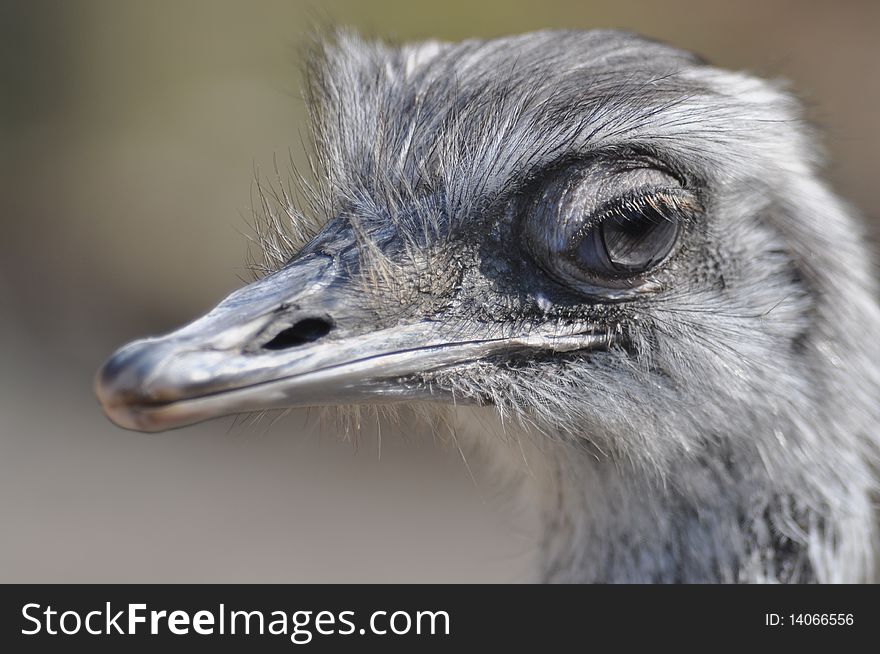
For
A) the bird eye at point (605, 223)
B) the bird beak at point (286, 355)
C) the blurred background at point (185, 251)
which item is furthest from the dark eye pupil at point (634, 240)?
the blurred background at point (185, 251)

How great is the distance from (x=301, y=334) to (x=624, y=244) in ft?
2.04

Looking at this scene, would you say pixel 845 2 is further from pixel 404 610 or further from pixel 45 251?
pixel 404 610

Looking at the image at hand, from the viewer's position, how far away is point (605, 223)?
2.01 metres

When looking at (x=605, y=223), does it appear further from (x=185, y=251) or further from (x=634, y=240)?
(x=185, y=251)

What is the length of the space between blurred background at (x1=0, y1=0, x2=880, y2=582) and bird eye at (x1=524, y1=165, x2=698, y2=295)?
349 cm

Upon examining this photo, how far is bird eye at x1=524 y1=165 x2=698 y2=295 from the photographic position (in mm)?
1988

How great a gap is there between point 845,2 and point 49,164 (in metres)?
5.28

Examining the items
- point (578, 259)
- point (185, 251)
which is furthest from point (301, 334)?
point (185, 251)

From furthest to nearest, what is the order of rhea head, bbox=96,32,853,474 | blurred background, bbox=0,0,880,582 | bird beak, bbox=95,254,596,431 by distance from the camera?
blurred background, bbox=0,0,880,582
rhea head, bbox=96,32,853,474
bird beak, bbox=95,254,596,431

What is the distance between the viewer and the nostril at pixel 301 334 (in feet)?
5.94

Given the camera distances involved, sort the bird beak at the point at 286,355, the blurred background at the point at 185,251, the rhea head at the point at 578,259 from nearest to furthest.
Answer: the bird beak at the point at 286,355, the rhea head at the point at 578,259, the blurred background at the point at 185,251

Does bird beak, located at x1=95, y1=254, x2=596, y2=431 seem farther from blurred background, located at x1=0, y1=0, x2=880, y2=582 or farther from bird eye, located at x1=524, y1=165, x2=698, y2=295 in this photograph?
blurred background, located at x1=0, y1=0, x2=880, y2=582

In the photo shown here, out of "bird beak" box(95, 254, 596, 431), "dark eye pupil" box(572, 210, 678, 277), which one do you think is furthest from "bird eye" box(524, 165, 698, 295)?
"bird beak" box(95, 254, 596, 431)

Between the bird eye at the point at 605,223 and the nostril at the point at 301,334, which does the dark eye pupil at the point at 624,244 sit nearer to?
the bird eye at the point at 605,223
